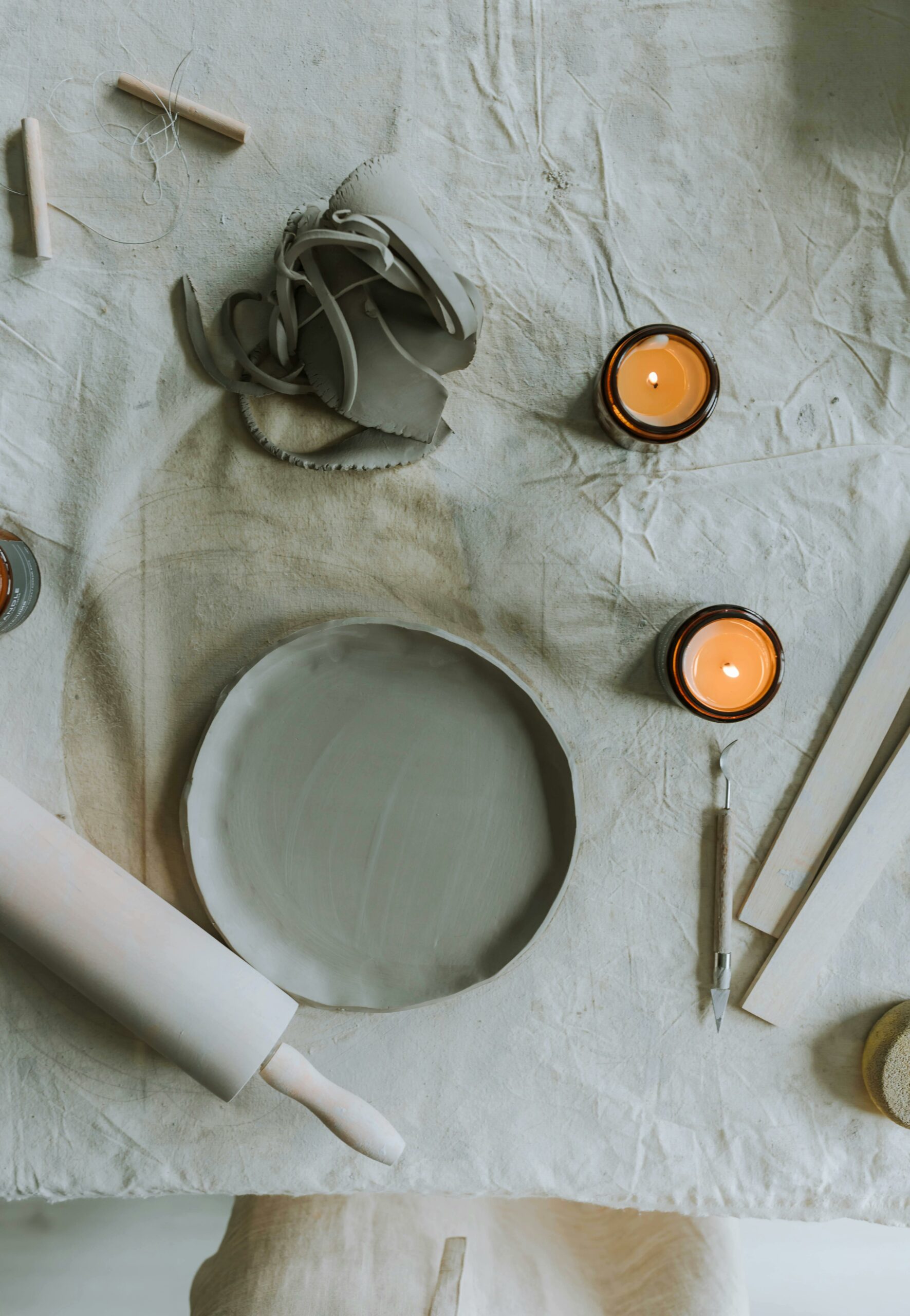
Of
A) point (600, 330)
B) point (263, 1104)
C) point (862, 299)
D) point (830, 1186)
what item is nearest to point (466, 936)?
point (263, 1104)

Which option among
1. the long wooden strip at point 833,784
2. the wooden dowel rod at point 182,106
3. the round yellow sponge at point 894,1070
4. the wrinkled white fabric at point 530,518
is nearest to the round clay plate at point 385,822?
the wrinkled white fabric at point 530,518

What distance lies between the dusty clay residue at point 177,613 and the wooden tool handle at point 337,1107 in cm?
16

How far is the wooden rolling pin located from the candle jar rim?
0.56 meters

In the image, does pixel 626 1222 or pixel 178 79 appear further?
pixel 626 1222

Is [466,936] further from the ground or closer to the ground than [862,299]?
closer to the ground

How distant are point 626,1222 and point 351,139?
3.74 ft

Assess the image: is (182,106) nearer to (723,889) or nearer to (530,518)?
(530,518)

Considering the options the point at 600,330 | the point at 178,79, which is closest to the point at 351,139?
the point at 178,79

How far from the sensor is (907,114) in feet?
→ 2.34

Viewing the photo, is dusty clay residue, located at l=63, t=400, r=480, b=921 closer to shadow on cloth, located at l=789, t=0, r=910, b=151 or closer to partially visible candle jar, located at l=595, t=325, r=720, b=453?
partially visible candle jar, located at l=595, t=325, r=720, b=453

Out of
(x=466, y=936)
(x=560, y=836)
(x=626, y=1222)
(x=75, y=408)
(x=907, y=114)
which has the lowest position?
(x=626, y=1222)

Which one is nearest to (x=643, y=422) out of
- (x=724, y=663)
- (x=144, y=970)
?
(x=724, y=663)

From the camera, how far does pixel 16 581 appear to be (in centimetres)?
64

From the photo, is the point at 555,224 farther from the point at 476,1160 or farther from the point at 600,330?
the point at 476,1160
